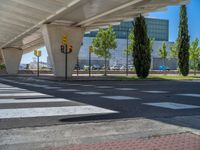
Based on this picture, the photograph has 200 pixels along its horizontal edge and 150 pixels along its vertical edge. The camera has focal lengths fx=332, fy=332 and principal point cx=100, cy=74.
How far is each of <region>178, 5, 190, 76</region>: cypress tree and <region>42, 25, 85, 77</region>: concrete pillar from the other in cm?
1446

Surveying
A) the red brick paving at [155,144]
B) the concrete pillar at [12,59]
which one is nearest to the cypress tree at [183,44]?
the concrete pillar at [12,59]

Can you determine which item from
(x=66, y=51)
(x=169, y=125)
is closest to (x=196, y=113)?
(x=169, y=125)

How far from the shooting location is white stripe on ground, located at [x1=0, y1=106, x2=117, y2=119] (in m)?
8.05

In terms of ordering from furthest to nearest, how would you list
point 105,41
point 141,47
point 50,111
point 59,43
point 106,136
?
1. point 105,41
2. point 141,47
3. point 59,43
4. point 50,111
5. point 106,136

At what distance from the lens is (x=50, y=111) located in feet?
28.5

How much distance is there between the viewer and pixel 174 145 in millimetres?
5156

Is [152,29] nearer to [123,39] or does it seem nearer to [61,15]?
[123,39]

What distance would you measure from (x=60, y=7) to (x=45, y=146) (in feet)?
70.8


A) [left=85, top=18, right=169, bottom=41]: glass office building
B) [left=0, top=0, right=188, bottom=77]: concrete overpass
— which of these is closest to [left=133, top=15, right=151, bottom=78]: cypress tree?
[left=0, top=0, right=188, bottom=77]: concrete overpass

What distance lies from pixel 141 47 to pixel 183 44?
30.0ft

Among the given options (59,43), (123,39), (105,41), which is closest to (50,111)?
(59,43)

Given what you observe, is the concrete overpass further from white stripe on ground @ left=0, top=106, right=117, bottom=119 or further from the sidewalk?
the sidewalk

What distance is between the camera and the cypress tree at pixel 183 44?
41.1 metres

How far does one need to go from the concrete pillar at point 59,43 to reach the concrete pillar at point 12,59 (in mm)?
27334
